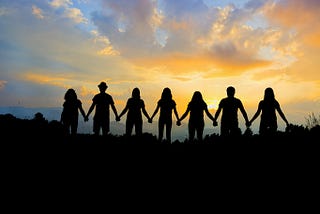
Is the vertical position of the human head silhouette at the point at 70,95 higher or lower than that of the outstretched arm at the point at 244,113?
higher

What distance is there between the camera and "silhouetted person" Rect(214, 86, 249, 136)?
1670cm

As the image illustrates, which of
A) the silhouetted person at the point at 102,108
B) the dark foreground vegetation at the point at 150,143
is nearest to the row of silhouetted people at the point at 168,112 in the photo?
the silhouetted person at the point at 102,108

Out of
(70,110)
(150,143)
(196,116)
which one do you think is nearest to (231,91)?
(196,116)

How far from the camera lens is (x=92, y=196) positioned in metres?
10.9

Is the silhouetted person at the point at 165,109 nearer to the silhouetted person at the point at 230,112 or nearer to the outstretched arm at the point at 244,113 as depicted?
the silhouetted person at the point at 230,112

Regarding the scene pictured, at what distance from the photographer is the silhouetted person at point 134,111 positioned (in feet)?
58.9

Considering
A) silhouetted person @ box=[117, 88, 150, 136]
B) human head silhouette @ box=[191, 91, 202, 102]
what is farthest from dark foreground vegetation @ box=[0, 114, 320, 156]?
human head silhouette @ box=[191, 91, 202, 102]

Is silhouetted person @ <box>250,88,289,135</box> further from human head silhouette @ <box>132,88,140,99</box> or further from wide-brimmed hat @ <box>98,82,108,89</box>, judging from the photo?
wide-brimmed hat @ <box>98,82,108,89</box>

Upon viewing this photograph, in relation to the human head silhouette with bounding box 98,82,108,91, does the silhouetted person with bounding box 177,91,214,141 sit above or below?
below

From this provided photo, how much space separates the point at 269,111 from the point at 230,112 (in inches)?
71.5

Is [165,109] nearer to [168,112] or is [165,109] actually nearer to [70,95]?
[168,112]

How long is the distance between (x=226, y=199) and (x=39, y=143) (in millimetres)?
8479

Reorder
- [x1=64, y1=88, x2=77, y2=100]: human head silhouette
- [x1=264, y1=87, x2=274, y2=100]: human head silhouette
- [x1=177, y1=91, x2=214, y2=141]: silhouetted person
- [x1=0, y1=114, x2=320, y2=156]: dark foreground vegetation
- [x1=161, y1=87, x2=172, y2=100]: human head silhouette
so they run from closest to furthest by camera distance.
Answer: [x1=0, y1=114, x2=320, y2=156]: dark foreground vegetation
[x1=264, y1=87, x2=274, y2=100]: human head silhouette
[x1=177, y1=91, x2=214, y2=141]: silhouetted person
[x1=161, y1=87, x2=172, y2=100]: human head silhouette
[x1=64, y1=88, x2=77, y2=100]: human head silhouette

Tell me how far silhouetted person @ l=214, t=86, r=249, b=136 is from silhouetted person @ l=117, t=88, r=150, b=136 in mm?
3874
